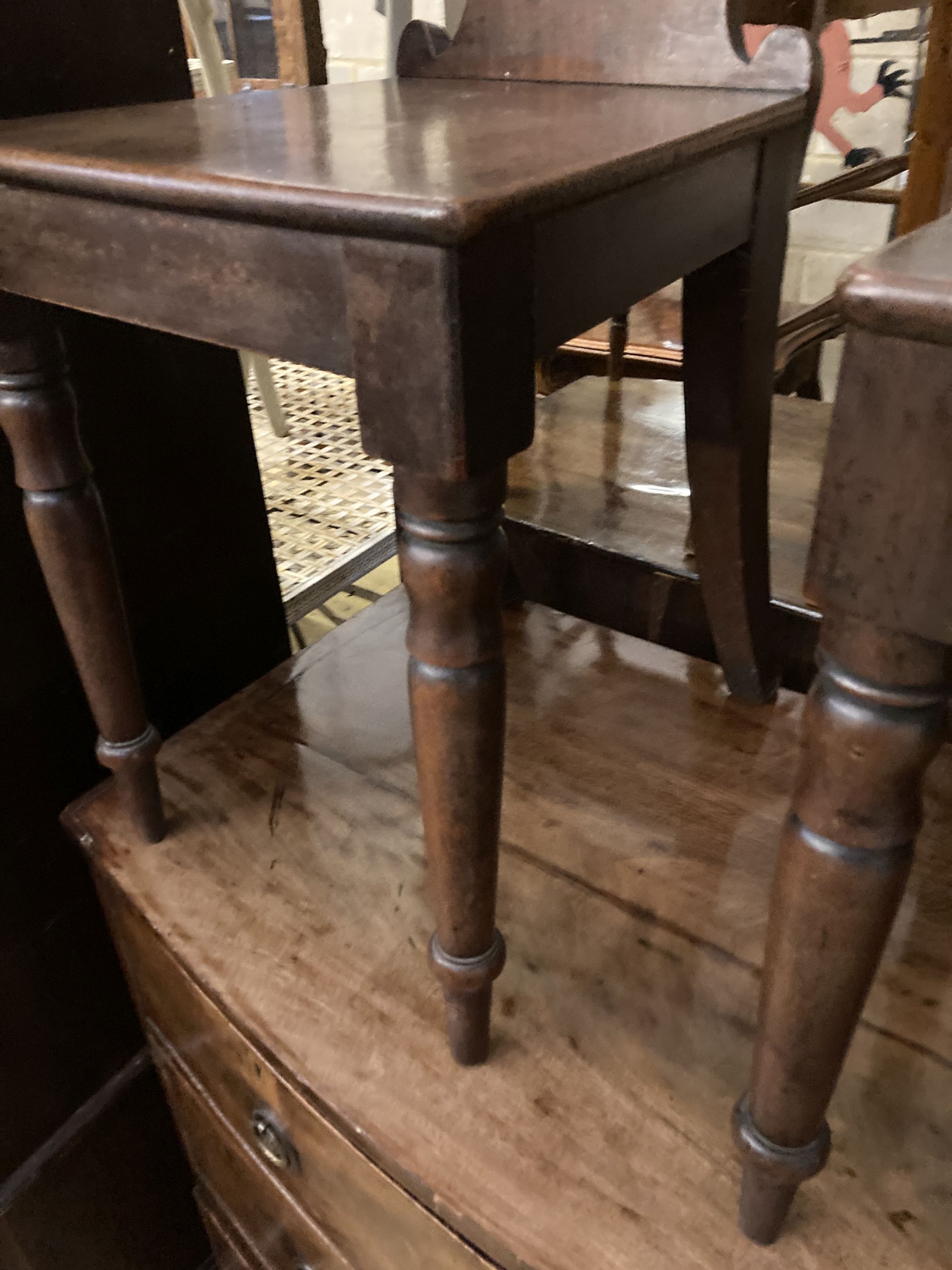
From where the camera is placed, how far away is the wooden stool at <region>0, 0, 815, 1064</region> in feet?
1.25

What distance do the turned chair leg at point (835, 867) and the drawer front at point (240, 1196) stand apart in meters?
0.44

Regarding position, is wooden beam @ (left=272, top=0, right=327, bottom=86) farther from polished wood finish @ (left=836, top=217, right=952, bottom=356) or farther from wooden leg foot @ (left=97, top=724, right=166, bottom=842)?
polished wood finish @ (left=836, top=217, right=952, bottom=356)

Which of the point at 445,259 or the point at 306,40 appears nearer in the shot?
the point at 445,259

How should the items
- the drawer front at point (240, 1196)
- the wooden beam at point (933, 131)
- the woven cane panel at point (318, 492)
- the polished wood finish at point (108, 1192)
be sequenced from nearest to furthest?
the drawer front at point (240, 1196) → the polished wood finish at point (108, 1192) → the wooden beam at point (933, 131) → the woven cane panel at point (318, 492)

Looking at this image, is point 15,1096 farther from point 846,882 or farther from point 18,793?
point 846,882

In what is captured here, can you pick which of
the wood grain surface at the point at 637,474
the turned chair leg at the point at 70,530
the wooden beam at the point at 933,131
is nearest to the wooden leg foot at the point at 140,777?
the turned chair leg at the point at 70,530

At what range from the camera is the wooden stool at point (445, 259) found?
382mm

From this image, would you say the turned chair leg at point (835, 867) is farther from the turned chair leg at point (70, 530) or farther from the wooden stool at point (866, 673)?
the turned chair leg at point (70, 530)

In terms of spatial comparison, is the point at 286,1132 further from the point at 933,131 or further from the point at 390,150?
the point at 933,131

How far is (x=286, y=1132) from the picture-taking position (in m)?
0.69

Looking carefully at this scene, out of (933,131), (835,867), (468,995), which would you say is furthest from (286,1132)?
(933,131)

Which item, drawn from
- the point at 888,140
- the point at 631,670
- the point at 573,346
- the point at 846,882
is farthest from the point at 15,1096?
the point at 888,140

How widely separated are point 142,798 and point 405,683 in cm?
31

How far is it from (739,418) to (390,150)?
1.28ft
